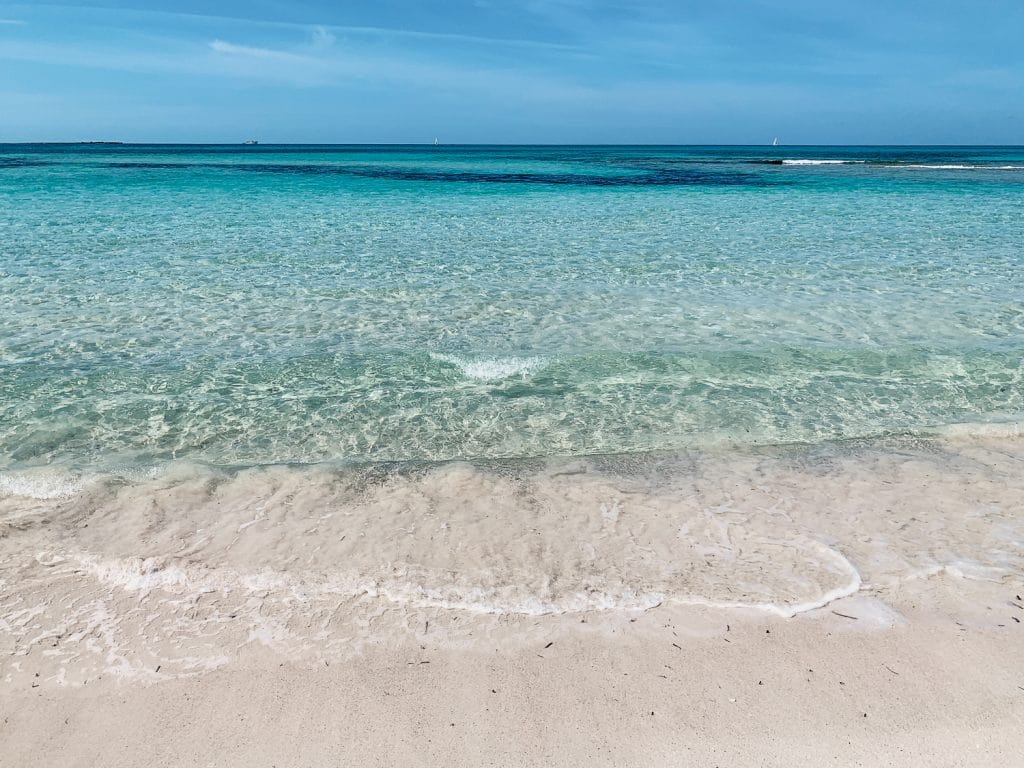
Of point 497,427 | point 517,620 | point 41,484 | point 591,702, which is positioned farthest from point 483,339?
point 591,702

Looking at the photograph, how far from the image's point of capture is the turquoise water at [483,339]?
6598 mm

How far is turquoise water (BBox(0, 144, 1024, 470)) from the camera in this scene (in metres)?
6.60

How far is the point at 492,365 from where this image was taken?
27.3ft

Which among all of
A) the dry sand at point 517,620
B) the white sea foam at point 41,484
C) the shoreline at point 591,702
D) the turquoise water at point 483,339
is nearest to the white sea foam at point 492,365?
the turquoise water at point 483,339

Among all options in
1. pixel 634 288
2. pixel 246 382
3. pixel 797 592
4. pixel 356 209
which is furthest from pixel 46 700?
pixel 356 209

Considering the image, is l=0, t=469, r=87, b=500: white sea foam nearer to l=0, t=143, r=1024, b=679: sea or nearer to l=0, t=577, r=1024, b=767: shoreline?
l=0, t=143, r=1024, b=679: sea

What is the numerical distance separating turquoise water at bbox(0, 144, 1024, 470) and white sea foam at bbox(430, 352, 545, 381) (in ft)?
0.17

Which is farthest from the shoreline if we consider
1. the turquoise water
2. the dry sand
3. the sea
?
the turquoise water

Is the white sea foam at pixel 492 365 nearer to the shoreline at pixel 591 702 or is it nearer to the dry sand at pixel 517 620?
the dry sand at pixel 517 620

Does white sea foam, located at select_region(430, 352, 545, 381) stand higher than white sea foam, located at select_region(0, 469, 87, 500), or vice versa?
white sea foam, located at select_region(430, 352, 545, 381)

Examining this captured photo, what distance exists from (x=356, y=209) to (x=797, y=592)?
2361cm

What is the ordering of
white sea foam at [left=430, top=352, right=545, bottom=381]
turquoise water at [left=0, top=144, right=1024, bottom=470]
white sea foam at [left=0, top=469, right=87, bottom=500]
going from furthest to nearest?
1. white sea foam at [left=430, top=352, right=545, bottom=381]
2. turquoise water at [left=0, top=144, right=1024, bottom=470]
3. white sea foam at [left=0, top=469, right=87, bottom=500]

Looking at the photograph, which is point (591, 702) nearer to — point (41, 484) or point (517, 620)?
point (517, 620)

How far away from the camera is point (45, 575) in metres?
4.27
